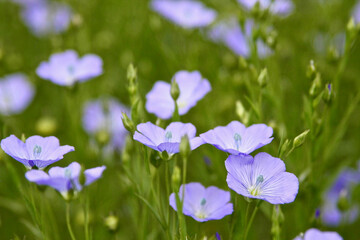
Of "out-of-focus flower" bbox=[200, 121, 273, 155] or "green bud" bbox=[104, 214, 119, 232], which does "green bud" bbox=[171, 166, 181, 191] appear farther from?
"green bud" bbox=[104, 214, 119, 232]

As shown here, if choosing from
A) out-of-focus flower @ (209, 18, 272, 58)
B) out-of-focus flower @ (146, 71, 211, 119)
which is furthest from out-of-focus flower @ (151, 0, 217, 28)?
out-of-focus flower @ (146, 71, 211, 119)

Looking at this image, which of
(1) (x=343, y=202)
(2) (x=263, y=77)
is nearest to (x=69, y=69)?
(2) (x=263, y=77)

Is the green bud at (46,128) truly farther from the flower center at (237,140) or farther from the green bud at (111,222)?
the flower center at (237,140)

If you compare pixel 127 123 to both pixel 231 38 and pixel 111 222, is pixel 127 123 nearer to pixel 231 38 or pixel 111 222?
pixel 111 222

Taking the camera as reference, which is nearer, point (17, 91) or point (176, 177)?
point (176, 177)

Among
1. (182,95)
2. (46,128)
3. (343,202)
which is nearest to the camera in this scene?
(343,202)

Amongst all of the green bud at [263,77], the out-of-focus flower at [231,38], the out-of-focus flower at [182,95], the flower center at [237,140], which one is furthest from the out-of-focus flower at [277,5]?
the flower center at [237,140]
